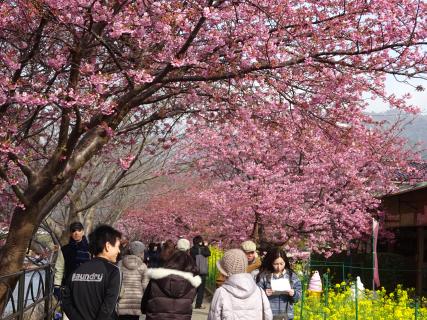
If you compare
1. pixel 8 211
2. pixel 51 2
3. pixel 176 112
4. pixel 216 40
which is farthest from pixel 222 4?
pixel 8 211

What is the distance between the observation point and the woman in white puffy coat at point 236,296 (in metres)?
5.20

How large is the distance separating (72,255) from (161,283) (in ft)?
8.93

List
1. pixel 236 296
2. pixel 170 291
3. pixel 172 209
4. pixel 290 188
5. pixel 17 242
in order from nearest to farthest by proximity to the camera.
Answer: pixel 236 296
pixel 170 291
pixel 17 242
pixel 290 188
pixel 172 209

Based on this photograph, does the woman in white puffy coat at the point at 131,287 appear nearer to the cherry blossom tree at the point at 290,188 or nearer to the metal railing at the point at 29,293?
the metal railing at the point at 29,293

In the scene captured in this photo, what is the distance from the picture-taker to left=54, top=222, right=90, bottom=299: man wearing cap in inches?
335

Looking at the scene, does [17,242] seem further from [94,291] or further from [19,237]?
[94,291]

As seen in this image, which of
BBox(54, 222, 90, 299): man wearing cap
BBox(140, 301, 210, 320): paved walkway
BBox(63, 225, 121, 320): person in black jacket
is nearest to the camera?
BBox(63, 225, 121, 320): person in black jacket

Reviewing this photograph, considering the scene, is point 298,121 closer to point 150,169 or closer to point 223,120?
point 223,120

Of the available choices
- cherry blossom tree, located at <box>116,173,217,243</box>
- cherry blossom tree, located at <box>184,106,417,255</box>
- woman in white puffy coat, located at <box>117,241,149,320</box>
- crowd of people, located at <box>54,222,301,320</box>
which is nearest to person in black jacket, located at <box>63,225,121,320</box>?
crowd of people, located at <box>54,222,301,320</box>

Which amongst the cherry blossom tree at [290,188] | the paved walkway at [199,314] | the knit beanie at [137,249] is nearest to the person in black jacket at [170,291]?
the knit beanie at [137,249]

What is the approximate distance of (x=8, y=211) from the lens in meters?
18.8

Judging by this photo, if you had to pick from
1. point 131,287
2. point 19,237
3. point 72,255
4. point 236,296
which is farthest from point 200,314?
point 236,296

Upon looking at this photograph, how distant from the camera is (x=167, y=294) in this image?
6.16 meters

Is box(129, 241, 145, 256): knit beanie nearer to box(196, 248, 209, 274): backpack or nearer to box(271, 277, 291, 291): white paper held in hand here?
box(271, 277, 291, 291): white paper held in hand
